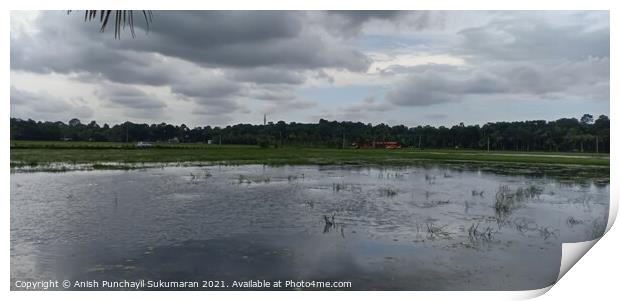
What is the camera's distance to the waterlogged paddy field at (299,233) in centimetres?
612

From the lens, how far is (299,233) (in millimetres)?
7824

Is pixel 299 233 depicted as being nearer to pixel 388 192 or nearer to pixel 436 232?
pixel 436 232

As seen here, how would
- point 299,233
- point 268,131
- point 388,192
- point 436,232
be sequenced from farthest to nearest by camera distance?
point 268,131
point 388,192
point 436,232
point 299,233

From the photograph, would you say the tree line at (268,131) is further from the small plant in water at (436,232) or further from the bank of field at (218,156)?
the small plant in water at (436,232)

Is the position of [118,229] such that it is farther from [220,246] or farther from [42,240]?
[220,246]

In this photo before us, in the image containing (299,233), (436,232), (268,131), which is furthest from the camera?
(268,131)

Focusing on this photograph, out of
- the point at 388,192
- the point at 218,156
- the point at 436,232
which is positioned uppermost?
the point at 218,156

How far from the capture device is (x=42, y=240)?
7078mm

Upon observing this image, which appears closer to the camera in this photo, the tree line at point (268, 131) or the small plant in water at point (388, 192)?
the tree line at point (268, 131)

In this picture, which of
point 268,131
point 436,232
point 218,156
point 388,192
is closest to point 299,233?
point 436,232

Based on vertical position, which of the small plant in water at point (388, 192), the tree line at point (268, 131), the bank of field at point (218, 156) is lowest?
Result: the small plant in water at point (388, 192)

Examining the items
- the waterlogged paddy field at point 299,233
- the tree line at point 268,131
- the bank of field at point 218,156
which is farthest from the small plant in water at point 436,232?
the bank of field at point 218,156

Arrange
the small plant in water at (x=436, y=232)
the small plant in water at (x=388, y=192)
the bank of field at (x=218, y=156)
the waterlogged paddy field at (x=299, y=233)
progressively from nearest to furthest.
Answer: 1. the waterlogged paddy field at (x=299, y=233)
2. the small plant in water at (x=436, y=232)
3. the small plant in water at (x=388, y=192)
4. the bank of field at (x=218, y=156)
